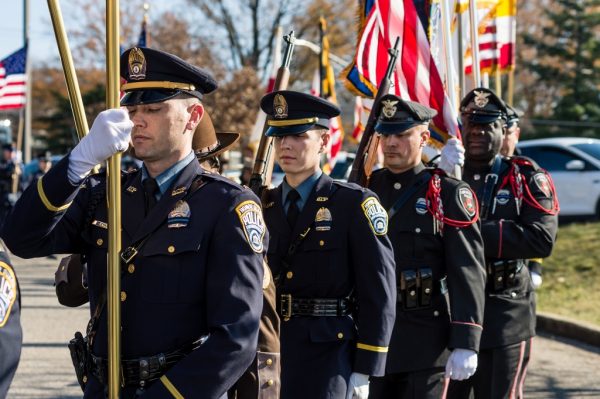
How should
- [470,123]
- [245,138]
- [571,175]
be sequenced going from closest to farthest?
1. [470,123]
2. [571,175]
3. [245,138]

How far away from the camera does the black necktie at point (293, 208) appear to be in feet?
14.3

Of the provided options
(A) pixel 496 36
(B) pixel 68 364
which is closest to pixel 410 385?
(B) pixel 68 364

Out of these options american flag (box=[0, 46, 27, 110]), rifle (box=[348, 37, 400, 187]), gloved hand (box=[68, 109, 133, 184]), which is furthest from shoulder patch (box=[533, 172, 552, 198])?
american flag (box=[0, 46, 27, 110])

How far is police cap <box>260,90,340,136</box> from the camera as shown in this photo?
4.34m

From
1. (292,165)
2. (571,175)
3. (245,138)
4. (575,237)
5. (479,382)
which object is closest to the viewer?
(292,165)

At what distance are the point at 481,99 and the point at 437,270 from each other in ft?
4.80

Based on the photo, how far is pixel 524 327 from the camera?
554cm

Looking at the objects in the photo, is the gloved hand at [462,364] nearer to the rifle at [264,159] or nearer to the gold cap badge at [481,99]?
the rifle at [264,159]

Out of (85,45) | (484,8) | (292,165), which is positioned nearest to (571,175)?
(484,8)

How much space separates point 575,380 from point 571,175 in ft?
32.6

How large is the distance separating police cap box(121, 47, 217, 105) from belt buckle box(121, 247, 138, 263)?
0.46 meters

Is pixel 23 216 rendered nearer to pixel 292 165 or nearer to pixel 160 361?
pixel 160 361

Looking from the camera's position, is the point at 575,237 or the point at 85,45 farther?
the point at 85,45

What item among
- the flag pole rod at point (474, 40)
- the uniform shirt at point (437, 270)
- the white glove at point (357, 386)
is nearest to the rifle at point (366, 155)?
the uniform shirt at point (437, 270)
